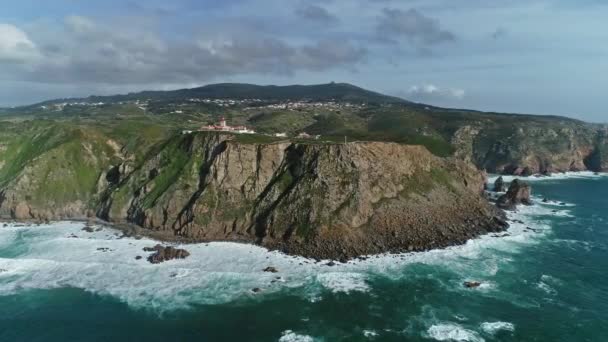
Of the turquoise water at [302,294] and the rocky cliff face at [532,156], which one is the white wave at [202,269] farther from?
the rocky cliff face at [532,156]

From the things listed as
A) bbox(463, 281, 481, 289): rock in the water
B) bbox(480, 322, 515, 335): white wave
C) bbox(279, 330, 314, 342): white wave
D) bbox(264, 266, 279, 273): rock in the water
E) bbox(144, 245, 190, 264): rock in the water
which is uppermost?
bbox(463, 281, 481, 289): rock in the water

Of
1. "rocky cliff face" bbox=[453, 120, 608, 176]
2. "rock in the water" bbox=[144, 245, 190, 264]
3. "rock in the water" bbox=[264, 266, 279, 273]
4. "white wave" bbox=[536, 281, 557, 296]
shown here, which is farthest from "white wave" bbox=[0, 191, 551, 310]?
"rocky cliff face" bbox=[453, 120, 608, 176]

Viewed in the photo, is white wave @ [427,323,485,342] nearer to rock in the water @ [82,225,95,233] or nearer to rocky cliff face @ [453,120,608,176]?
rock in the water @ [82,225,95,233]

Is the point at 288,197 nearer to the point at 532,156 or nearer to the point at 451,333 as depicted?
the point at 451,333

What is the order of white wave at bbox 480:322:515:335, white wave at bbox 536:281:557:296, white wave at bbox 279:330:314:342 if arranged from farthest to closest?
white wave at bbox 536:281:557:296, white wave at bbox 480:322:515:335, white wave at bbox 279:330:314:342

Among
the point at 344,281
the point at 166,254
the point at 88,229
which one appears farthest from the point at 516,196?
the point at 88,229

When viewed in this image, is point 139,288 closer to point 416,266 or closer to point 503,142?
point 416,266
